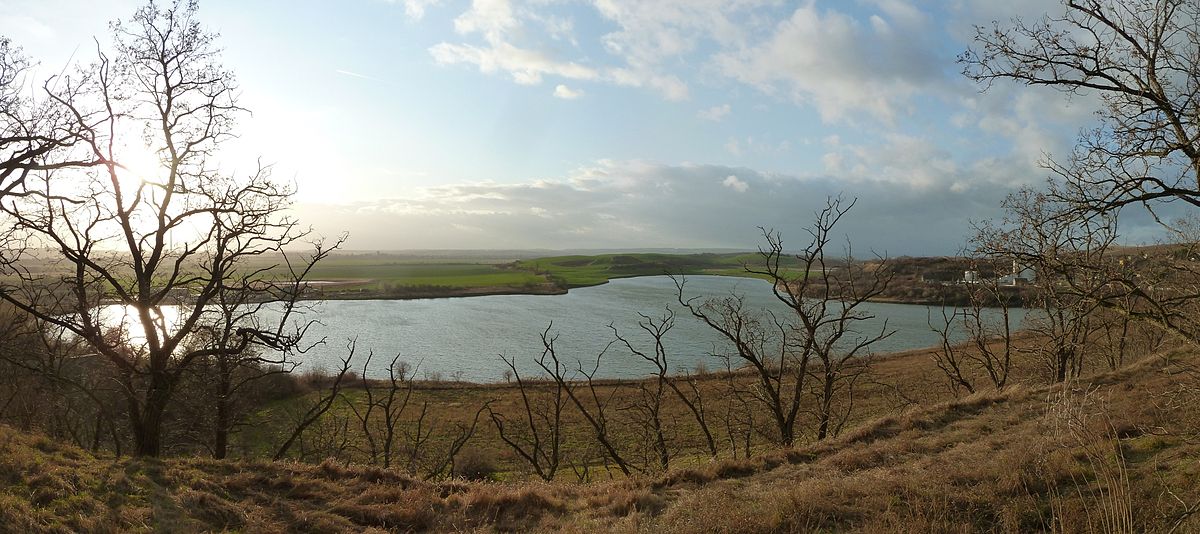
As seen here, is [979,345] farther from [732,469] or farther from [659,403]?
[732,469]

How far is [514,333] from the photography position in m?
49.9

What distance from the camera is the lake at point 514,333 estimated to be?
38.2 m

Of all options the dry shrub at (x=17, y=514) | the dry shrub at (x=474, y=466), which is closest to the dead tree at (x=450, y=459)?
the dry shrub at (x=474, y=466)

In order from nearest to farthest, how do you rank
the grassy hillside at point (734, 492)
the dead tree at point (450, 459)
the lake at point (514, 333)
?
1. the grassy hillside at point (734, 492)
2. the dead tree at point (450, 459)
3. the lake at point (514, 333)

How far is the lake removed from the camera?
1502 inches

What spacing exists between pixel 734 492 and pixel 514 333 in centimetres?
4378

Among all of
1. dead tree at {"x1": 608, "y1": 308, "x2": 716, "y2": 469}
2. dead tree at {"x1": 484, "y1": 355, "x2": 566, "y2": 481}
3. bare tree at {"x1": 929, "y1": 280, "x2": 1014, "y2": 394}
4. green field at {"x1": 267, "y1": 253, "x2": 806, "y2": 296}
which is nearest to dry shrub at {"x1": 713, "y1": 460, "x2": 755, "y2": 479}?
dead tree at {"x1": 608, "y1": 308, "x2": 716, "y2": 469}

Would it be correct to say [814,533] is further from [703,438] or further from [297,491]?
[703,438]

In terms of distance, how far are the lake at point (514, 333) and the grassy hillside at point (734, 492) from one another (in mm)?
20203

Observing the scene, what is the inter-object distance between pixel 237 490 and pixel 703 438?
1960cm

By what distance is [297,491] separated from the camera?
738 cm

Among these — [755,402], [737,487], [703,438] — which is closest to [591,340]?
[755,402]

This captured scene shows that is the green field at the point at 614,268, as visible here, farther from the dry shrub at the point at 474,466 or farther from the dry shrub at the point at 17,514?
the dry shrub at the point at 17,514

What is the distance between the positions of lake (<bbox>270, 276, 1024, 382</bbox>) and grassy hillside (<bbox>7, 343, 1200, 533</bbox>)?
795 inches
